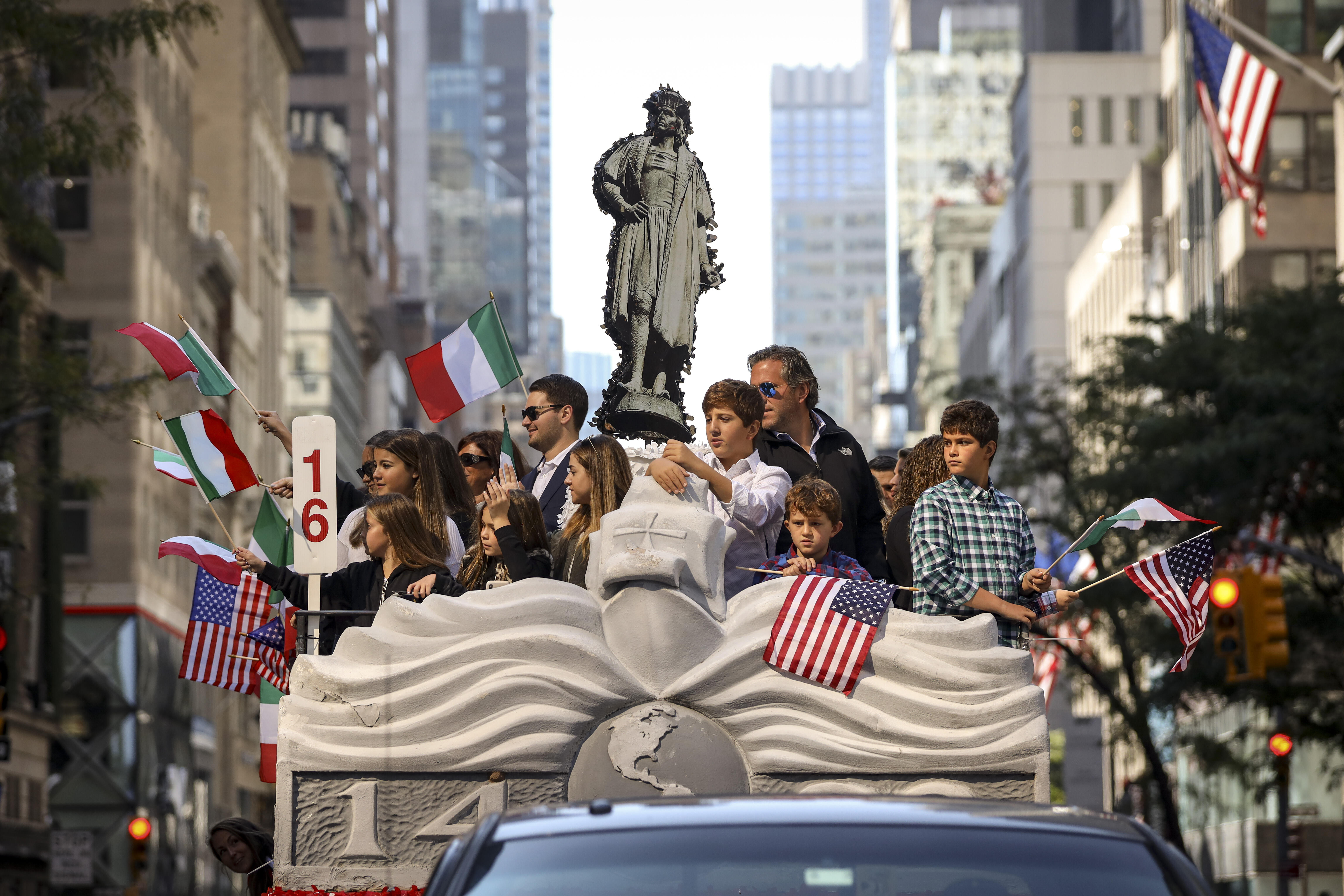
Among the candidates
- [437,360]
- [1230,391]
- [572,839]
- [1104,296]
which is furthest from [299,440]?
[1104,296]

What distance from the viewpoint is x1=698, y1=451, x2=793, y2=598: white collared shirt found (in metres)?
9.95

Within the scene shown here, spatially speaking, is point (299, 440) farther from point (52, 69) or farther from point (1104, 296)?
point (1104, 296)

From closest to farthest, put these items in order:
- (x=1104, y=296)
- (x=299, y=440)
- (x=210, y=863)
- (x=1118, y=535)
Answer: (x=299, y=440), (x=1118, y=535), (x=210, y=863), (x=1104, y=296)

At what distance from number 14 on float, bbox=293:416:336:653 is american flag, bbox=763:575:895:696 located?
2.00 metres

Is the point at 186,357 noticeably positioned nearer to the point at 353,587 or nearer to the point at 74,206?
the point at 353,587

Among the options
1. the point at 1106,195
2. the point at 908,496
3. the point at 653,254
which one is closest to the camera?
the point at 908,496

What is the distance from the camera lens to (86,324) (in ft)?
192

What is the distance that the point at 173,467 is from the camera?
40.9 feet

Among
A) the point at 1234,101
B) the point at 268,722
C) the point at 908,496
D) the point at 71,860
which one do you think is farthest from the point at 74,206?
the point at 908,496

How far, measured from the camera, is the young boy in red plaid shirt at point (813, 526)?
30.9 ft

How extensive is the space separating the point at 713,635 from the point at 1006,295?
10351 centimetres

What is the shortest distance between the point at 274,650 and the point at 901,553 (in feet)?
10.1

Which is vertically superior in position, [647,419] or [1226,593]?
[647,419]

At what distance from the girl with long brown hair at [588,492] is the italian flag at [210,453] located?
2682mm
